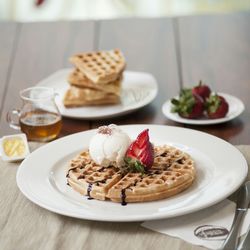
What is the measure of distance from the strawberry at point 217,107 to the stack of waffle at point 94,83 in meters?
0.32

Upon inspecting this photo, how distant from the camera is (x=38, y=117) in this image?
2.29 meters

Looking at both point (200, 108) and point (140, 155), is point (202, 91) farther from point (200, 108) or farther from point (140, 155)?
point (140, 155)

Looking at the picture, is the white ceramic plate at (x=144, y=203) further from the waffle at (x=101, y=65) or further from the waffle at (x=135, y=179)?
the waffle at (x=101, y=65)

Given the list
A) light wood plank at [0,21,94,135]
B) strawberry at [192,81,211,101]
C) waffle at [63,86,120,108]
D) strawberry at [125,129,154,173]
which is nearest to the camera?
strawberry at [125,129,154,173]

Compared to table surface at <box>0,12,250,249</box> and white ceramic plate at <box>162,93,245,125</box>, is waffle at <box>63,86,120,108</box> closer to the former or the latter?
table surface at <box>0,12,250,249</box>

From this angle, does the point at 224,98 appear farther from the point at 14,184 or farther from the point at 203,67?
the point at 14,184

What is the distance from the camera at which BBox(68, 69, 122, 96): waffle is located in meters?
2.45

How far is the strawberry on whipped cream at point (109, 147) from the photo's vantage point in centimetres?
182

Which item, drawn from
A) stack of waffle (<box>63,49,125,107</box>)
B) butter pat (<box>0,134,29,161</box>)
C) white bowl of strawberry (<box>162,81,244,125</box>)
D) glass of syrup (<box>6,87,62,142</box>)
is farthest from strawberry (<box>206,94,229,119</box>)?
butter pat (<box>0,134,29,161</box>)

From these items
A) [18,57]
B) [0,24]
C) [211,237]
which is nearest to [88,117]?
[18,57]

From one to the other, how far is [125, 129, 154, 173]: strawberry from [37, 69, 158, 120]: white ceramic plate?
561 millimetres

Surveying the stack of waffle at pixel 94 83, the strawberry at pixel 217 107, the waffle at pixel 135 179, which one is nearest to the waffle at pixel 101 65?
the stack of waffle at pixel 94 83

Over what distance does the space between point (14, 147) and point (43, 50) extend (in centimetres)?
91

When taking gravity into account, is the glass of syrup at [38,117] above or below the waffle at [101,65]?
below
